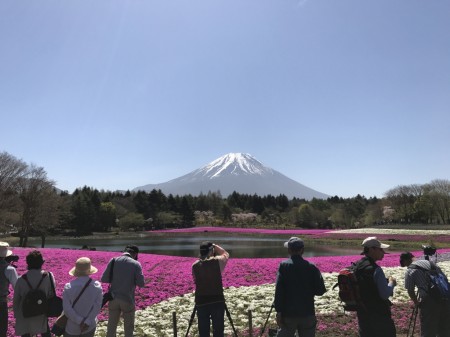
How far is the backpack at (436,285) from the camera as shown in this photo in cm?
621

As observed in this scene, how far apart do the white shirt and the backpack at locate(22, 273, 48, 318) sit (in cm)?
91

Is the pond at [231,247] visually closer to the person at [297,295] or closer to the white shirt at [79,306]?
the person at [297,295]

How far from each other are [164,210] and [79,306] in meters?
106

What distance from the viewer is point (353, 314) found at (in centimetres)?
1043

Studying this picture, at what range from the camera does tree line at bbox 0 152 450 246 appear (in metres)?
44.6

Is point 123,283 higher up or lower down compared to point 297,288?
lower down

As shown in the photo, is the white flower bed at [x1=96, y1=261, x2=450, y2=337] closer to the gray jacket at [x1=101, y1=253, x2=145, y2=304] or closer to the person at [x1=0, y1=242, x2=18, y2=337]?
the gray jacket at [x1=101, y1=253, x2=145, y2=304]

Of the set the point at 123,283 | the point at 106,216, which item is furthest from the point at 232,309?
the point at 106,216

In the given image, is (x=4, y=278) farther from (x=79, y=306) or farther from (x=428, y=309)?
(x=428, y=309)

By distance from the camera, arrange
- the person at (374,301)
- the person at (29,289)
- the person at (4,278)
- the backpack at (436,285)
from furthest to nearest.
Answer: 1. the person at (4,278)
2. the backpack at (436,285)
3. the person at (29,289)
4. the person at (374,301)

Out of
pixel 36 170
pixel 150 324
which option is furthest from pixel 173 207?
pixel 150 324

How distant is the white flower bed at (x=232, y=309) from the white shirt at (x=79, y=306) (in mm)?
3867

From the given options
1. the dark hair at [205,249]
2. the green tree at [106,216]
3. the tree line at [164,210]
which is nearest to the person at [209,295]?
the dark hair at [205,249]

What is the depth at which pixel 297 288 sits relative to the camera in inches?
219
